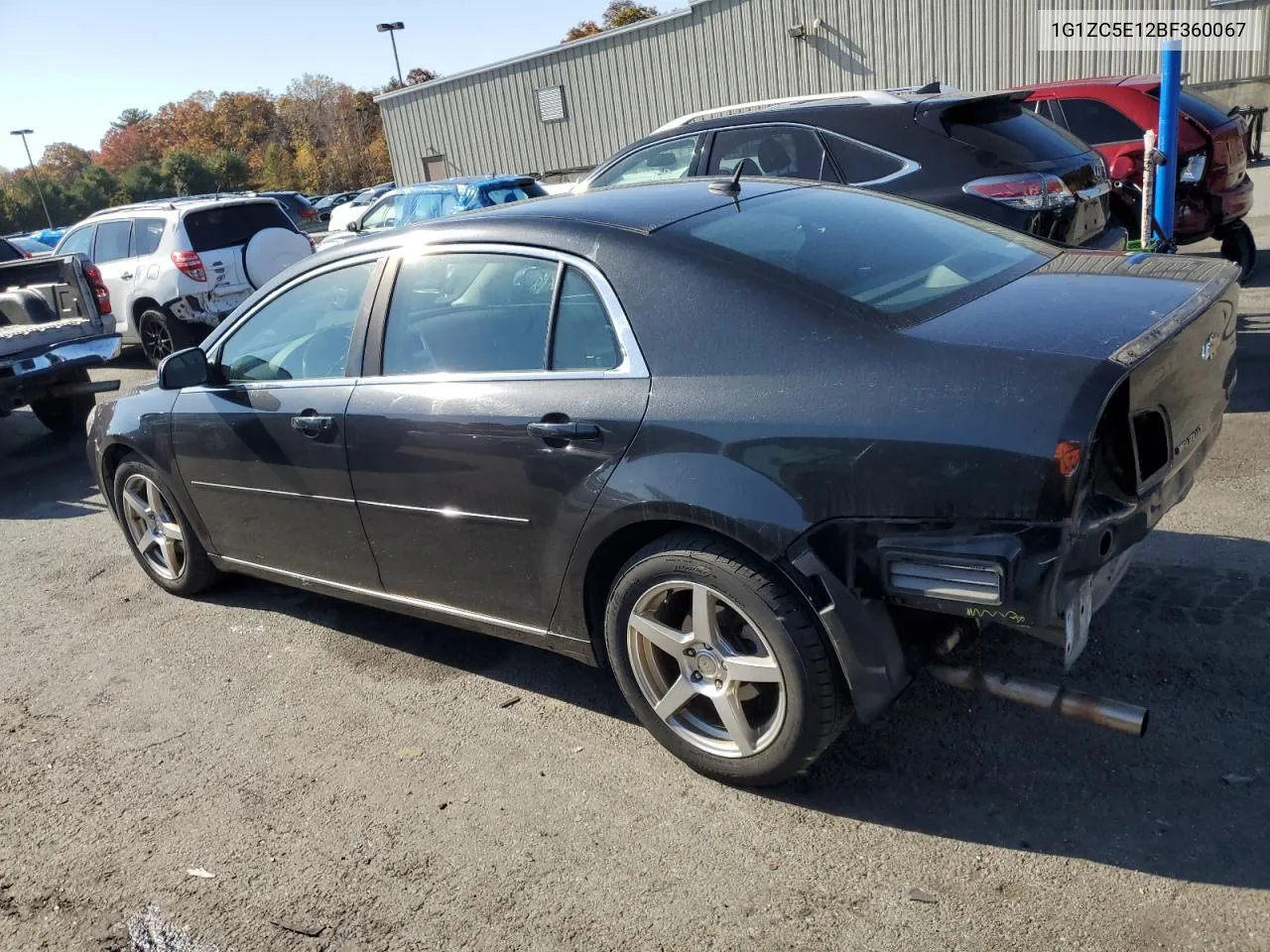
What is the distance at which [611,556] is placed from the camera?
10.8ft

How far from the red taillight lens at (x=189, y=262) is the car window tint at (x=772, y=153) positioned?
6.51 metres

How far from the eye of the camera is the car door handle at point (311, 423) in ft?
12.8

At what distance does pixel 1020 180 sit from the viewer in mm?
6133

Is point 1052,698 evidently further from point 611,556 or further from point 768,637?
point 611,556

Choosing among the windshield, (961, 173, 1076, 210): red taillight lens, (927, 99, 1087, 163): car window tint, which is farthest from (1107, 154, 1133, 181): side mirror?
the windshield

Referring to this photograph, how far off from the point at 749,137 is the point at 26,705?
18.0ft

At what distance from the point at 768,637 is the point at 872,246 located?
4.44 feet

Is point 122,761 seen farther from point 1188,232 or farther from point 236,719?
point 1188,232

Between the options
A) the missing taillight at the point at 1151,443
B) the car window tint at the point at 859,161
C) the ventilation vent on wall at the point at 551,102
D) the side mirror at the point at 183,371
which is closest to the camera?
the missing taillight at the point at 1151,443

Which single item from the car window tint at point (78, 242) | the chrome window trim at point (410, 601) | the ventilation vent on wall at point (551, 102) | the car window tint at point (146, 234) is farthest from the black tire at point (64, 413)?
the ventilation vent on wall at point (551, 102)

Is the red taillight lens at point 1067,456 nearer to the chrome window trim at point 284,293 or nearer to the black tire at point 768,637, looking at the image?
the black tire at point 768,637

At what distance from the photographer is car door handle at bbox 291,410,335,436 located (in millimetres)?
3916

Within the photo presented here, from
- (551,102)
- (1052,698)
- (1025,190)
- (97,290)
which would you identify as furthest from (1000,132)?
(551,102)

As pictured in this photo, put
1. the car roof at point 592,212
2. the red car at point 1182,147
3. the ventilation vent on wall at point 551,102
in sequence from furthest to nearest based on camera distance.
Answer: the ventilation vent on wall at point 551,102
the red car at point 1182,147
the car roof at point 592,212
